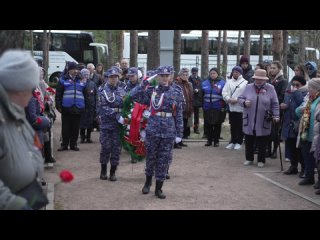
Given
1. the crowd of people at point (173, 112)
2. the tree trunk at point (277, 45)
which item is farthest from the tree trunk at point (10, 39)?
the tree trunk at point (277, 45)

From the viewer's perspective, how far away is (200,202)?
27.2 ft

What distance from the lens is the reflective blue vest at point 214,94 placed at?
1377cm

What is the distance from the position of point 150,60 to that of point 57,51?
2277 centimetres

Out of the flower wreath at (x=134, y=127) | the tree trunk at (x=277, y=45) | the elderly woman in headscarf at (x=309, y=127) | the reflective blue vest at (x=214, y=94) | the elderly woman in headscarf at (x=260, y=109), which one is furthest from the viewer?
the tree trunk at (x=277, y=45)

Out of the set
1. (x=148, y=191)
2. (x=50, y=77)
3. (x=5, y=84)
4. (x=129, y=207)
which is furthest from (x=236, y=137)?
(x=50, y=77)

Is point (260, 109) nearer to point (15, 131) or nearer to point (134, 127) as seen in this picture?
point (134, 127)

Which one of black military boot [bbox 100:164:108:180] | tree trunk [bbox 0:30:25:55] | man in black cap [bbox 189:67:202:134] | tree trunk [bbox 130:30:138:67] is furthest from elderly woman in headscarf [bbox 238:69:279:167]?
tree trunk [bbox 130:30:138:67]

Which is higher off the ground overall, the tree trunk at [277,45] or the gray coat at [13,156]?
the tree trunk at [277,45]

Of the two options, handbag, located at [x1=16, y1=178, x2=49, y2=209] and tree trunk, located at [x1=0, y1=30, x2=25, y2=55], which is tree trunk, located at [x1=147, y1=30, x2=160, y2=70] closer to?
tree trunk, located at [x1=0, y1=30, x2=25, y2=55]

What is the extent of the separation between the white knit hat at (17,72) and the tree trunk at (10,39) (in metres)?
1.76

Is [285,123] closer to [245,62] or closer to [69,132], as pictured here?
[245,62]

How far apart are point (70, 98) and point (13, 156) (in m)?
9.38

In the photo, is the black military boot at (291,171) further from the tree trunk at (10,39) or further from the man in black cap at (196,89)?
the tree trunk at (10,39)

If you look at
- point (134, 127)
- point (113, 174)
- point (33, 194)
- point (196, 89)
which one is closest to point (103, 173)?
point (113, 174)
